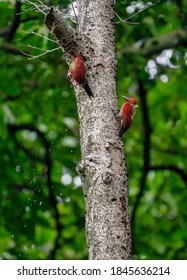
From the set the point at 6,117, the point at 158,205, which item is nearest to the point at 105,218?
the point at 6,117

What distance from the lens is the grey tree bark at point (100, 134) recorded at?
2.80m

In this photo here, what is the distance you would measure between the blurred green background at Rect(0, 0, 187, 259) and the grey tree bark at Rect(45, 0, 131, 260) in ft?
7.79

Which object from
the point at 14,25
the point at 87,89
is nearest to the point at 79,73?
the point at 87,89

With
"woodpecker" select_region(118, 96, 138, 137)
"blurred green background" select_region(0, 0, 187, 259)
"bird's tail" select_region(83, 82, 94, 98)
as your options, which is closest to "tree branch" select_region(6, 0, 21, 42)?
"blurred green background" select_region(0, 0, 187, 259)

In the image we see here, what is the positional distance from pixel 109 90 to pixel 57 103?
407cm

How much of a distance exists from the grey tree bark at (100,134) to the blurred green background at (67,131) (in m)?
2.37

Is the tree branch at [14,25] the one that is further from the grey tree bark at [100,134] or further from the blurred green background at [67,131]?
the grey tree bark at [100,134]

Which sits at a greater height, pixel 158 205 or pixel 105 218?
pixel 105 218

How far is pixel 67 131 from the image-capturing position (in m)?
7.79

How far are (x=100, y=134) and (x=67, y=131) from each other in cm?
476

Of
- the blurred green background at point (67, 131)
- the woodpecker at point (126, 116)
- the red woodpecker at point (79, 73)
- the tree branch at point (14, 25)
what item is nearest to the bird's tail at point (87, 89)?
the red woodpecker at point (79, 73)

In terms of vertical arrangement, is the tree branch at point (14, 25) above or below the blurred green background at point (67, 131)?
above
